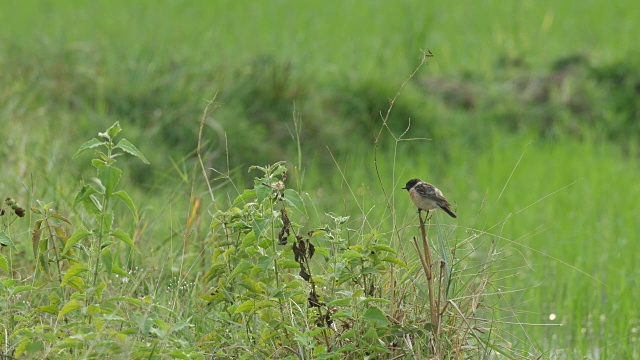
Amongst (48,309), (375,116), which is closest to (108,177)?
(48,309)

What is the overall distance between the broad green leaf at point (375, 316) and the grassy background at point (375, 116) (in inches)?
51.3

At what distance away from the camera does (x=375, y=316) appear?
96.7 inches

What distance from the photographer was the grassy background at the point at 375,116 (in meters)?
4.84

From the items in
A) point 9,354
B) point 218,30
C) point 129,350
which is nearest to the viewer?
point 129,350

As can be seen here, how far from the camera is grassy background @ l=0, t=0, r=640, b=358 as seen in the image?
4840 millimetres

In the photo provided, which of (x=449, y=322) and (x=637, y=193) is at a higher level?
(x=449, y=322)

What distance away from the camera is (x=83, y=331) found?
7.93 feet

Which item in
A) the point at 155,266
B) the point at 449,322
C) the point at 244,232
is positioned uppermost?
the point at 244,232

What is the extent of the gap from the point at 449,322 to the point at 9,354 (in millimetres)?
1124

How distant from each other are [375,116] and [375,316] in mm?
5012

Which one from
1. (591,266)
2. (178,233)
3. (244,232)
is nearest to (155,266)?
(178,233)

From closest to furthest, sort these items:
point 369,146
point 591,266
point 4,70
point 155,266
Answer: point 155,266 → point 591,266 → point 4,70 → point 369,146

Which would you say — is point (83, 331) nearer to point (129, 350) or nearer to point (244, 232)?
point (129, 350)

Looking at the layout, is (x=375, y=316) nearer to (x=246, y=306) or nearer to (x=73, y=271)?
(x=246, y=306)
